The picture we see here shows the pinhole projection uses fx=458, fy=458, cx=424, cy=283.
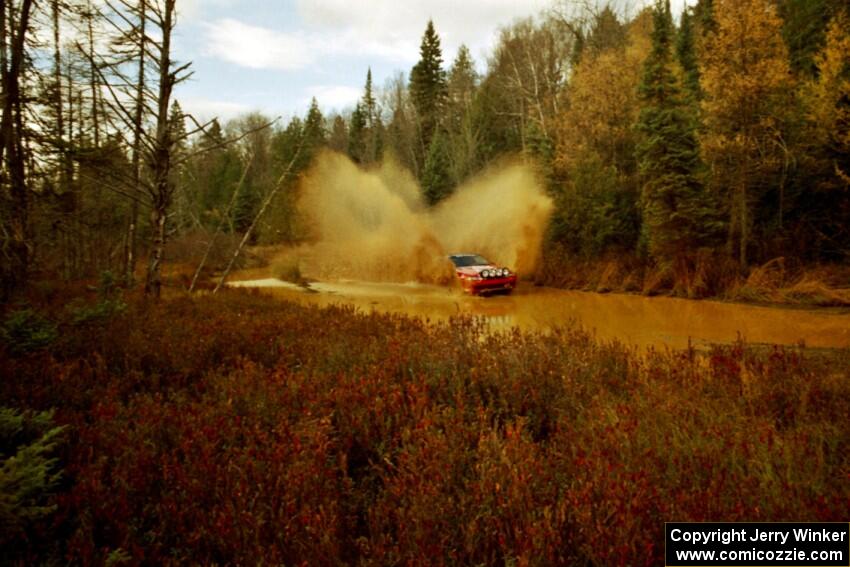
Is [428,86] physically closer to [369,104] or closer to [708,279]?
[369,104]

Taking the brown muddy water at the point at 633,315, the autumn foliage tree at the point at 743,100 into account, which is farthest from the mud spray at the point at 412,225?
the autumn foliage tree at the point at 743,100

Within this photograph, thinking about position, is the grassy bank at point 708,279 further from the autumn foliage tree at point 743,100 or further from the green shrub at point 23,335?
the green shrub at point 23,335

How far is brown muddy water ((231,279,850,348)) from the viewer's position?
10.3 m

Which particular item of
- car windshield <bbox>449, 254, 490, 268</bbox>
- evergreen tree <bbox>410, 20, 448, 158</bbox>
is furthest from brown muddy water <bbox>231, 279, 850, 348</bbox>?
evergreen tree <bbox>410, 20, 448, 158</bbox>

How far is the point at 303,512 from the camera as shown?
2715mm

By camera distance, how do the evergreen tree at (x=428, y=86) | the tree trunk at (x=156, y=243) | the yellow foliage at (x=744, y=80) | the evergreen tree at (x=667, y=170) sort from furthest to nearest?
the evergreen tree at (x=428, y=86) < the evergreen tree at (x=667, y=170) < the yellow foliage at (x=744, y=80) < the tree trunk at (x=156, y=243)

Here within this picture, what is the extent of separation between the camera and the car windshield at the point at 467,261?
67.9 ft

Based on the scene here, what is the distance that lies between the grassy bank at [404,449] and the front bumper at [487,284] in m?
11.6

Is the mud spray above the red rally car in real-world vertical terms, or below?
above

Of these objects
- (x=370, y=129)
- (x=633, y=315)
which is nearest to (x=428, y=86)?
(x=370, y=129)

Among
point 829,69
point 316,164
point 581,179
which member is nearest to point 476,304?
point 581,179

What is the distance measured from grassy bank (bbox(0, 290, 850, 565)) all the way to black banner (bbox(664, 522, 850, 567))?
0.07 m

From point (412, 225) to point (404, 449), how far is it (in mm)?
27337

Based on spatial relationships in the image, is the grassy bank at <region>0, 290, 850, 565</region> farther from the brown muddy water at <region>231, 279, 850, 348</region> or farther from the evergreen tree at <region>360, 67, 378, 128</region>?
the evergreen tree at <region>360, 67, 378, 128</region>
